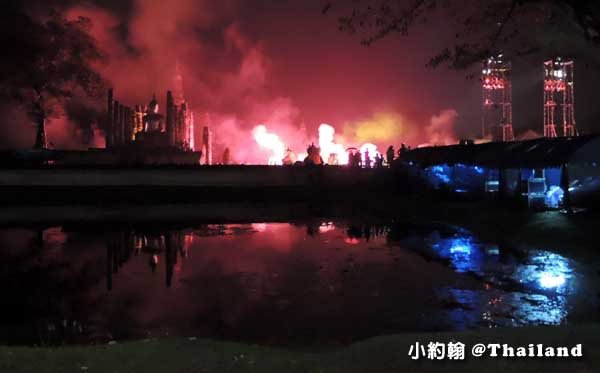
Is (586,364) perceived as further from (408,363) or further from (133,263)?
(133,263)

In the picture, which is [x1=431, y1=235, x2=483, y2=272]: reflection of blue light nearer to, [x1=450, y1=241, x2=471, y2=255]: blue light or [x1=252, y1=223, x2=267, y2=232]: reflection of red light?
[x1=450, y1=241, x2=471, y2=255]: blue light

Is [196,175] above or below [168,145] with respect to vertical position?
below

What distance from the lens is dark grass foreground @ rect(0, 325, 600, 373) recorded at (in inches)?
259

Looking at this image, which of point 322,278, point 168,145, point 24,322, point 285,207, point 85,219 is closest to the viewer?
point 24,322

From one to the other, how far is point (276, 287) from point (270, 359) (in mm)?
6075

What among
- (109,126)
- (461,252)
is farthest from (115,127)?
(461,252)

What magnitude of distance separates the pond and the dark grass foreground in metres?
1.86

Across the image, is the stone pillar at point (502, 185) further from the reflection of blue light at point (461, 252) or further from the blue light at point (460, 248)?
the blue light at point (460, 248)

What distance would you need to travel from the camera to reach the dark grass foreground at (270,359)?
657 centimetres

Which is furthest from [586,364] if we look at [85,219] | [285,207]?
[285,207]

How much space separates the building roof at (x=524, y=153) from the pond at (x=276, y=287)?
6.39 metres

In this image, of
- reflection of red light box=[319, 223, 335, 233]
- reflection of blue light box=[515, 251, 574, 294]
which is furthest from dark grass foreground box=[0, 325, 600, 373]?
reflection of red light box=[319, 223, 335, 233]

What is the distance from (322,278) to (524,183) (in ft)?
50.8

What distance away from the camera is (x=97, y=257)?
1700 cm
